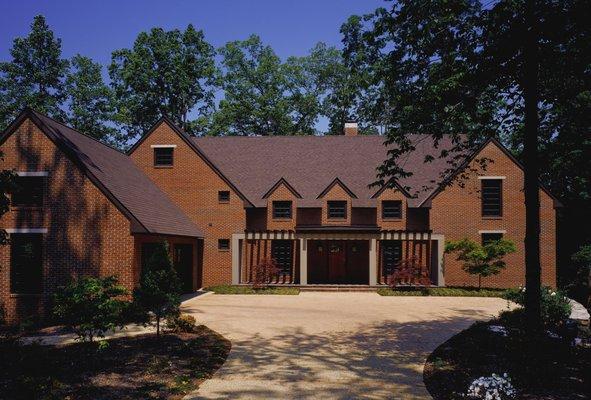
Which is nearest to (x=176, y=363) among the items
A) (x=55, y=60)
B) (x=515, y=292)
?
(x=515, y=292)

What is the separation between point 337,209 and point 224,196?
269 inches

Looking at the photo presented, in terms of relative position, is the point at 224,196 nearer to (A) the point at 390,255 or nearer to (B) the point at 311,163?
(B) the point at 311,163

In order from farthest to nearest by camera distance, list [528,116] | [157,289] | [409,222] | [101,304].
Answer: [409,222] < [157,289] < [101,304] < [528,116]

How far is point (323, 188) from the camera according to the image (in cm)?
2973

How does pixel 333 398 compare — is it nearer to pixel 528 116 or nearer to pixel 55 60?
pixel 528 116

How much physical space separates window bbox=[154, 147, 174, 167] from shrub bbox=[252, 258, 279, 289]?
820 centimetres

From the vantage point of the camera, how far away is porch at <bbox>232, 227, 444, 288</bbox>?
87.6 feet

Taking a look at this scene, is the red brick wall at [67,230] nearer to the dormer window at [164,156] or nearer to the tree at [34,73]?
the dormer window at [164,156]

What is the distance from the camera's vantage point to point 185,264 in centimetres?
2456

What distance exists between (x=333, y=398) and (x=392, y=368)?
256cm

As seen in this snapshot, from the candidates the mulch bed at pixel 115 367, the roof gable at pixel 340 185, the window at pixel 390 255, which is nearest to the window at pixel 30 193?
the mulch bed at pixel 115 367

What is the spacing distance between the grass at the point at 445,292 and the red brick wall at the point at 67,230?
13719mm

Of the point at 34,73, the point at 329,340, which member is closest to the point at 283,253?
the point at 329,340

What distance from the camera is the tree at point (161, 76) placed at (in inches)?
1826
